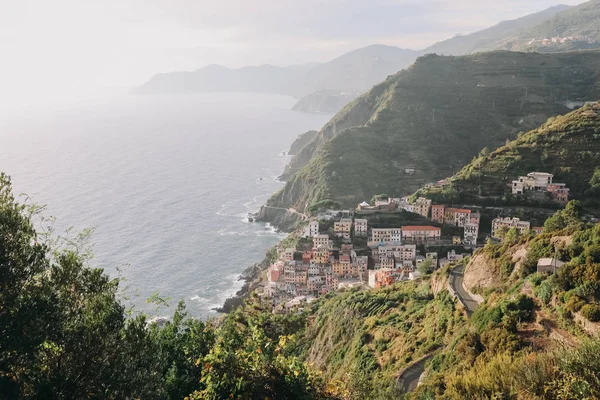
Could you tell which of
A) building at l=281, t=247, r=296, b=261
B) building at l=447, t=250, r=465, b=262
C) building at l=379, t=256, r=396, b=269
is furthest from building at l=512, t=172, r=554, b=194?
building at l=281, t=247, r=296, b=261

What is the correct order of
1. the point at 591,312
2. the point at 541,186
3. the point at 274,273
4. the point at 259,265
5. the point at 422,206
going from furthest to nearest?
the point at 422,206
the point at 259,265
the point at 541,186
the point at 274,273
the point at 591,312

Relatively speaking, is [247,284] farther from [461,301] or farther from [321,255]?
[461,301]

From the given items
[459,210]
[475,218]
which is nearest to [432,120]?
[459,210]

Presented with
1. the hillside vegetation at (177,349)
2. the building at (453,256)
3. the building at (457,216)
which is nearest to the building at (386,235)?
the building at (453,256)

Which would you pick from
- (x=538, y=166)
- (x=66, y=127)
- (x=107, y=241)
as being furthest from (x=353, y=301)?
(x=66, y=127)

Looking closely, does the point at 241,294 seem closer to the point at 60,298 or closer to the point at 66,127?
the point at 60,298

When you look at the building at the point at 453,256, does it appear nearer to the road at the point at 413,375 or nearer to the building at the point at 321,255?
the building at the point at 321,255
